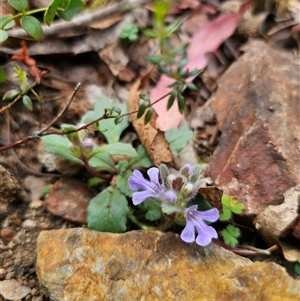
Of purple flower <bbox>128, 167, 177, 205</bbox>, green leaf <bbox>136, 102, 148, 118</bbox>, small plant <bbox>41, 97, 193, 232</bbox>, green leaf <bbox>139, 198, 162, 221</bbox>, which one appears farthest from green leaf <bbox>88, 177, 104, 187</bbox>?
purple flower <bbox>128, 167, 177, 205</bbox>

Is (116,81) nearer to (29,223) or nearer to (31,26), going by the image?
(31,26)

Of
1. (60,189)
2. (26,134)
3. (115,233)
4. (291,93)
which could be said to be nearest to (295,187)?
(291,93)

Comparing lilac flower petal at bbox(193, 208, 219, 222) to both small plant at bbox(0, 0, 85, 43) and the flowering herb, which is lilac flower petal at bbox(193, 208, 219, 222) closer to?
the flowering herb

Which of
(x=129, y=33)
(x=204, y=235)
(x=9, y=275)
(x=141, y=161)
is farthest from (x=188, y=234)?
(x=129, y=33)

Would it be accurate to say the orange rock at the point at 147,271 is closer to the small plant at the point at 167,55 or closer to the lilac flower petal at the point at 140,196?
the lilac flower petal at the point at 140,196

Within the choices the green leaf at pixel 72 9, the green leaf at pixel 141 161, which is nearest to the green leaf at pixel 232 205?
the green leaf at pixel 141 161

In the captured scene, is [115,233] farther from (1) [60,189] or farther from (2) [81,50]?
(2) [81,50]
